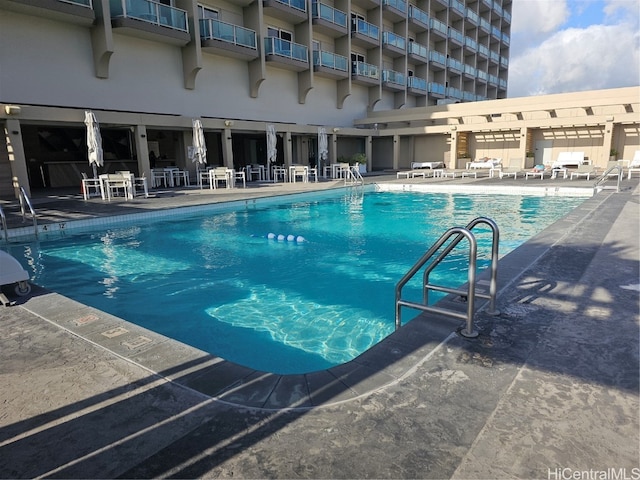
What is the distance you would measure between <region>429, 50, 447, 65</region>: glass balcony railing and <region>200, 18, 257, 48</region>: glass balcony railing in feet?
57.7

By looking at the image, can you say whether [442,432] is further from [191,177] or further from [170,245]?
[191,177]

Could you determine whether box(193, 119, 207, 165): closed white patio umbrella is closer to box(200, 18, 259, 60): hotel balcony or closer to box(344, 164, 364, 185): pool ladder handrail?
box(200, 18, 259, 60): hotel balcony

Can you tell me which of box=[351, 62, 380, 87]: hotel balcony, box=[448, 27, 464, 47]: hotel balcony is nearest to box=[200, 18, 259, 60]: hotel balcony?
box=[351, 62, 380, 87]: hotel balcony

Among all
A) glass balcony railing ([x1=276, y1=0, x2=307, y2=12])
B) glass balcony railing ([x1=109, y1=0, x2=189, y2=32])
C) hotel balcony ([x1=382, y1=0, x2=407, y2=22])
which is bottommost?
glass balcony railing ([x1=109, y1=0, x2=189, y2=32])

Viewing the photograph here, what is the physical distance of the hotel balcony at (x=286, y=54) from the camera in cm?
2011

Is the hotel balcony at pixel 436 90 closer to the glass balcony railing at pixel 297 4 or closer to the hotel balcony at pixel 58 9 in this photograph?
the glass balcony railing at pixel 297 4

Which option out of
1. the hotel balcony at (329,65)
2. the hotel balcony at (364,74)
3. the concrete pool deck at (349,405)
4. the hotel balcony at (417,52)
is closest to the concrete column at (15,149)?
the concrete pool deck at (349,405)

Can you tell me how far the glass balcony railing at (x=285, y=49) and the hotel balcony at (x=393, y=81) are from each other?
7950mm

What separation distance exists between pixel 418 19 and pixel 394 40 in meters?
3.76

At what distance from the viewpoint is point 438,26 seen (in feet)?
104

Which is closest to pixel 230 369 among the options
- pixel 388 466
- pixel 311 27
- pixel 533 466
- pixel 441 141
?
pixel 388 466

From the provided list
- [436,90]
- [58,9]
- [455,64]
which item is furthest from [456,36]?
[58,9]

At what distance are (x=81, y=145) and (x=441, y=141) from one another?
21.5m

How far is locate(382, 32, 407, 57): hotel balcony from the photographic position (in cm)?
2716
